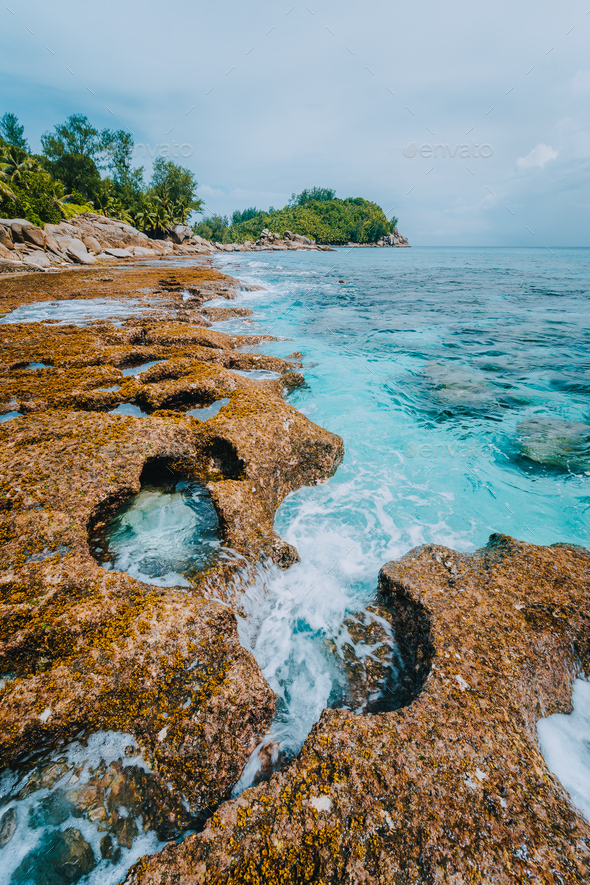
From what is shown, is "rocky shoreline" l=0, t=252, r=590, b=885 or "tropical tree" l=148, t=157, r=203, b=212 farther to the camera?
"tropical tree" l=148, t=157, r=203, b=212

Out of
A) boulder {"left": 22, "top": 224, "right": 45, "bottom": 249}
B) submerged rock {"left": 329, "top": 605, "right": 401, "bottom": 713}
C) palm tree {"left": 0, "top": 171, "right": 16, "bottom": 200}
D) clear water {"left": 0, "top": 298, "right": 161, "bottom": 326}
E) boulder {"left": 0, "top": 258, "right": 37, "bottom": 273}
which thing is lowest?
submerged rock {"left": 329, "top": 605, "right": 401, "bottom": 713}

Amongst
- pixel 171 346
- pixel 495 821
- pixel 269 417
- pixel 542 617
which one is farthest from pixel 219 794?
pixel 171 346

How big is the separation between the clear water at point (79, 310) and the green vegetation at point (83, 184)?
2803 cm

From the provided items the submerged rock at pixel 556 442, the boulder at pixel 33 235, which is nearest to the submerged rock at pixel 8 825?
the submerged rock at pixel 556 442

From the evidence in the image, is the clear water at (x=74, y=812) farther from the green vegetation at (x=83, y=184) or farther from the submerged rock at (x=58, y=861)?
the green vegetation at (x=83, y=184)

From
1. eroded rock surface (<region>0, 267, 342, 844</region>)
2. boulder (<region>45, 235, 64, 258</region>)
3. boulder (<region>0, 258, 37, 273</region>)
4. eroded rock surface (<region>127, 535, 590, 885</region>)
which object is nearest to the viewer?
eroded rock surface (<region>127, 535, 590, 885</region>)

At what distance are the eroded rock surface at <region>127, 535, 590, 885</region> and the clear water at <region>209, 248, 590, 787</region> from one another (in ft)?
2.52

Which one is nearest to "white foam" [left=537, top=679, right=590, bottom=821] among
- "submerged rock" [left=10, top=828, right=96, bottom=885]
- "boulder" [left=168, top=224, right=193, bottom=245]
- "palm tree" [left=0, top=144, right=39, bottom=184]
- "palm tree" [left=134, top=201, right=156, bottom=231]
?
"submerged rock" [left=10, top=828, right=96, bottom=885]

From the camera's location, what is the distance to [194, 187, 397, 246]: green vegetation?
134 meters

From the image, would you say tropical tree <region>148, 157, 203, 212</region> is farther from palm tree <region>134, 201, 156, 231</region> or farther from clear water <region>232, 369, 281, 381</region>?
clear water <region>232, 369, 281, 381</region>

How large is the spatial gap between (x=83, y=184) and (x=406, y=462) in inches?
3314

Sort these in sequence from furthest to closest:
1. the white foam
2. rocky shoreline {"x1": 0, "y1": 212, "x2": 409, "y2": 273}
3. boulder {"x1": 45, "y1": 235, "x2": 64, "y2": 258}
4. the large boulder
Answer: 1. boulder {"x1": 45, "y1": 235, "x2": 64, "y2": 258}
2. rocky shoreline {"x1": 0, "y1": 212, "x2": 409, "y2": 273}
3. the large boulder
4. the white foam

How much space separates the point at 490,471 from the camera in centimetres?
751

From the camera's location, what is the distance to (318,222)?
144875 mm
